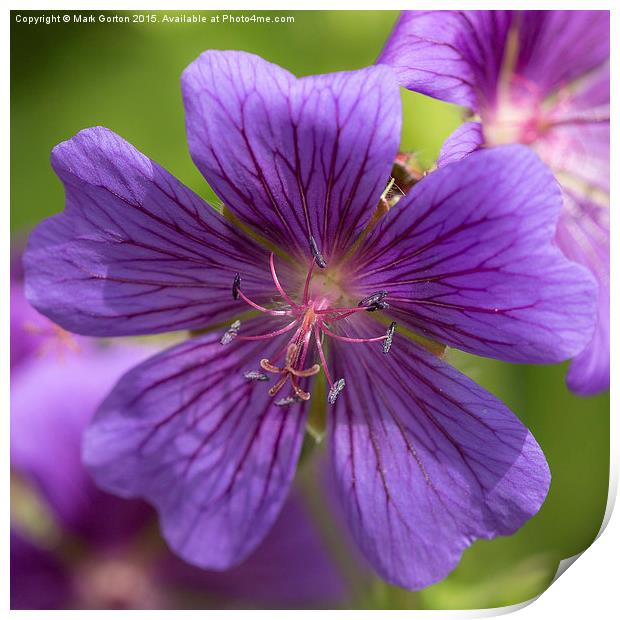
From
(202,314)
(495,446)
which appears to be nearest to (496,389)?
(495,446)

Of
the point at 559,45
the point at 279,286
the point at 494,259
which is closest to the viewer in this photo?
the point at 494,259

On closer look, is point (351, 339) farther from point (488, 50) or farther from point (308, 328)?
point (488, 50)

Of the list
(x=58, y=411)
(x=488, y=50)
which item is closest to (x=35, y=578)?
(x=58, y=411)

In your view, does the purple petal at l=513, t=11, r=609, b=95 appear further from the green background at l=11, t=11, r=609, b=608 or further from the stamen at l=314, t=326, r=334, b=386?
the stamen at l=314, t=326, r=334, b=386

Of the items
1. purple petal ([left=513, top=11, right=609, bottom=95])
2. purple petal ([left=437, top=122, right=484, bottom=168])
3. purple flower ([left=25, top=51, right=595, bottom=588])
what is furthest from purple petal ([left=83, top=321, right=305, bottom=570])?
purple petal ([left=513, top=11, right=609, bottom=95])

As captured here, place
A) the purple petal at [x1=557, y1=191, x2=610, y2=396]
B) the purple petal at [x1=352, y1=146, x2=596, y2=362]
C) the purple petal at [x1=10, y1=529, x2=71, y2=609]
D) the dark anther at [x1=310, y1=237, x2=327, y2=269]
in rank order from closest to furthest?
the purple petal at [x1=352, y1=146, x2=596, y2=362]
the dark anther at [x1=310, y1=237, x2=327, y2=269]
the purple petal at [x1=557, y1=191, x2=610, y2=396]
the purple petal at [x1=10, y1=529, x2=71, y2=609]

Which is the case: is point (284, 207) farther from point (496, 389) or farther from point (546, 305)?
point (496, 389)
